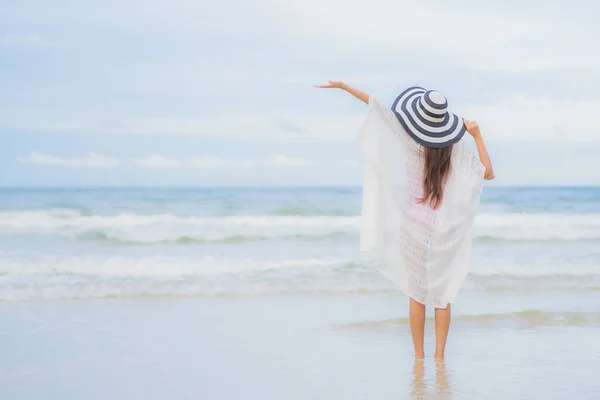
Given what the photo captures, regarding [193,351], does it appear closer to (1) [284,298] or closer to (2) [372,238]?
(2) [372,238]

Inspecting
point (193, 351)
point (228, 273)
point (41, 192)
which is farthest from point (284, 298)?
point (41, 192)

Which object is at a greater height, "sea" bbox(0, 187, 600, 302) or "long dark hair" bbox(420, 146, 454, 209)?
"long dark hair" bbox(420, 146, 454, 209)

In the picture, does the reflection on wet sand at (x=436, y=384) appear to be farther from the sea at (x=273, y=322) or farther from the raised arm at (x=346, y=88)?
the raised arm at (x=346, y=88)

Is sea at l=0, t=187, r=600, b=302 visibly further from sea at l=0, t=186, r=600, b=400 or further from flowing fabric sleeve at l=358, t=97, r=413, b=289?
flowing fabric sleeve at l=358, t=97, r=413, b=289

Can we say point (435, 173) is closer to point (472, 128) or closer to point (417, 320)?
point (472, 128)

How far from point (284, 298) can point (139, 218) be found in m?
10.1

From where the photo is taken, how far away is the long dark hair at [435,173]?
15.3 ft

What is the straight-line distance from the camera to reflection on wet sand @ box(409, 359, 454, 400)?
175 inches

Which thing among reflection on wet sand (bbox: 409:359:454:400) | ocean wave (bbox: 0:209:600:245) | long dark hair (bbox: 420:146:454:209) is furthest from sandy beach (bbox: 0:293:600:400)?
ocean wave (bbox: 0:209:600:245)

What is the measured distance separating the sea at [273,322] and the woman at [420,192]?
594mm

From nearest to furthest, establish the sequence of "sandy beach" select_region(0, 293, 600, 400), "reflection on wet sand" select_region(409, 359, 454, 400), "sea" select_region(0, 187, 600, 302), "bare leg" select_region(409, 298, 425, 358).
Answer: "reflection on wet sand" select_region(409, 359, 454, 400) → "sandy beach" select_region(0, 293, 600, 400) → "bare leg" select_region(409, 298, 425, 358) → "sea" select_region(0, 187, 600, 302)

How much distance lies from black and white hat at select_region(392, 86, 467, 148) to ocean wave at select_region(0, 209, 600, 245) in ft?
26.6

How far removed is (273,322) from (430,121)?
225 cm

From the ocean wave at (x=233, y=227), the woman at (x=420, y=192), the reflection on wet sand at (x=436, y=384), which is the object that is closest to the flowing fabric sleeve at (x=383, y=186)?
the woman at (x=420, y=192)
